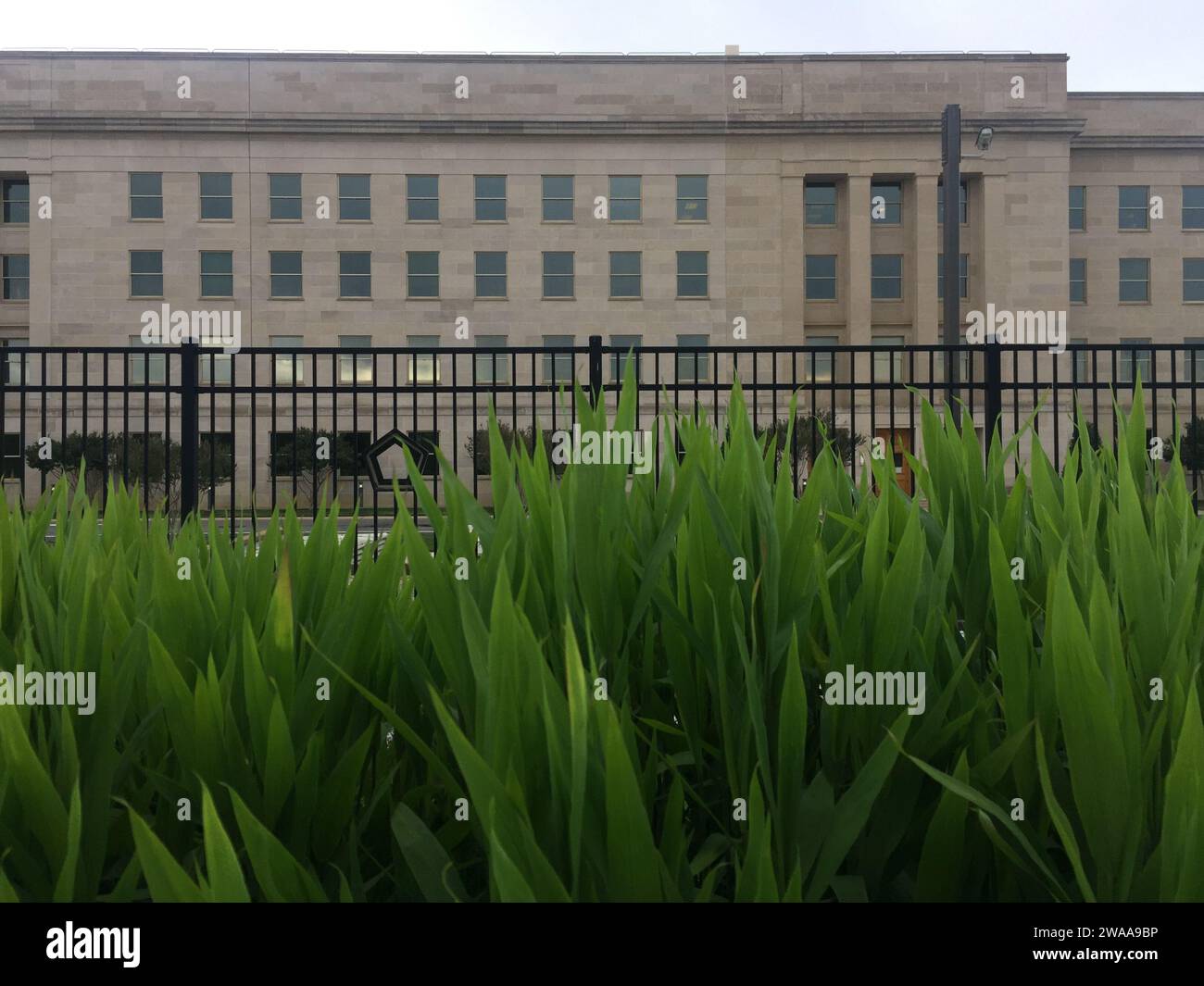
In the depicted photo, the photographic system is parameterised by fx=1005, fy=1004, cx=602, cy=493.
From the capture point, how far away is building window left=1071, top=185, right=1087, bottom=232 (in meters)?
54.6

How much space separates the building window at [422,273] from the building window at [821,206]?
2004cm

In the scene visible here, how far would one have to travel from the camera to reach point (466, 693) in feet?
4.06

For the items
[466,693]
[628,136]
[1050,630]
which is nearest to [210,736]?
[466,693]

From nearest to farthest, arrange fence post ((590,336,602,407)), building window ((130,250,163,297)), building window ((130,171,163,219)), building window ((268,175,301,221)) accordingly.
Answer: fence post ((590,336,602,407))
building window ((130,250,163,297))
building window ((130,171,163,219))
building window ((268,175,301,221))

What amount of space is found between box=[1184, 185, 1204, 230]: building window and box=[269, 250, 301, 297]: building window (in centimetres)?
4710

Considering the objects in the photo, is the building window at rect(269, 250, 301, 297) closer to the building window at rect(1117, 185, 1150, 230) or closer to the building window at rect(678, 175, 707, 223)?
the building window at rect(678, 175, 707, 223)

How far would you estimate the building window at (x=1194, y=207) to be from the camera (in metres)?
54.8

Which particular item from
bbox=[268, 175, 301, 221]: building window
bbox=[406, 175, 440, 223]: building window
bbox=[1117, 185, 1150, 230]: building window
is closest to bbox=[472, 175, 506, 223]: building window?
bbox=[406, 175, 440, 223]: building window

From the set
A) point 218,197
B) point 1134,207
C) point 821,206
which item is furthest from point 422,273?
point 1134,207

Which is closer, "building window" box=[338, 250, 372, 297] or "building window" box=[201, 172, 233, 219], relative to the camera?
"building window" box=[201, 172, 233, 219]

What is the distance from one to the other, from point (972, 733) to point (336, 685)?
84 cm

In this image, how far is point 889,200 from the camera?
54125mm

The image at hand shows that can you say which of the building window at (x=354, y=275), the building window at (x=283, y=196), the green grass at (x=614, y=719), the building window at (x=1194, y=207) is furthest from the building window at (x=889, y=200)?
the green grass at (x=614, y=719)

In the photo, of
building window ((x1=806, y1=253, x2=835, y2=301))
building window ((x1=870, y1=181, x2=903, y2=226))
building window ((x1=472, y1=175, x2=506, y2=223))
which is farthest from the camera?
building window ((x1=870, y1=181, x2=903, y2=226))
